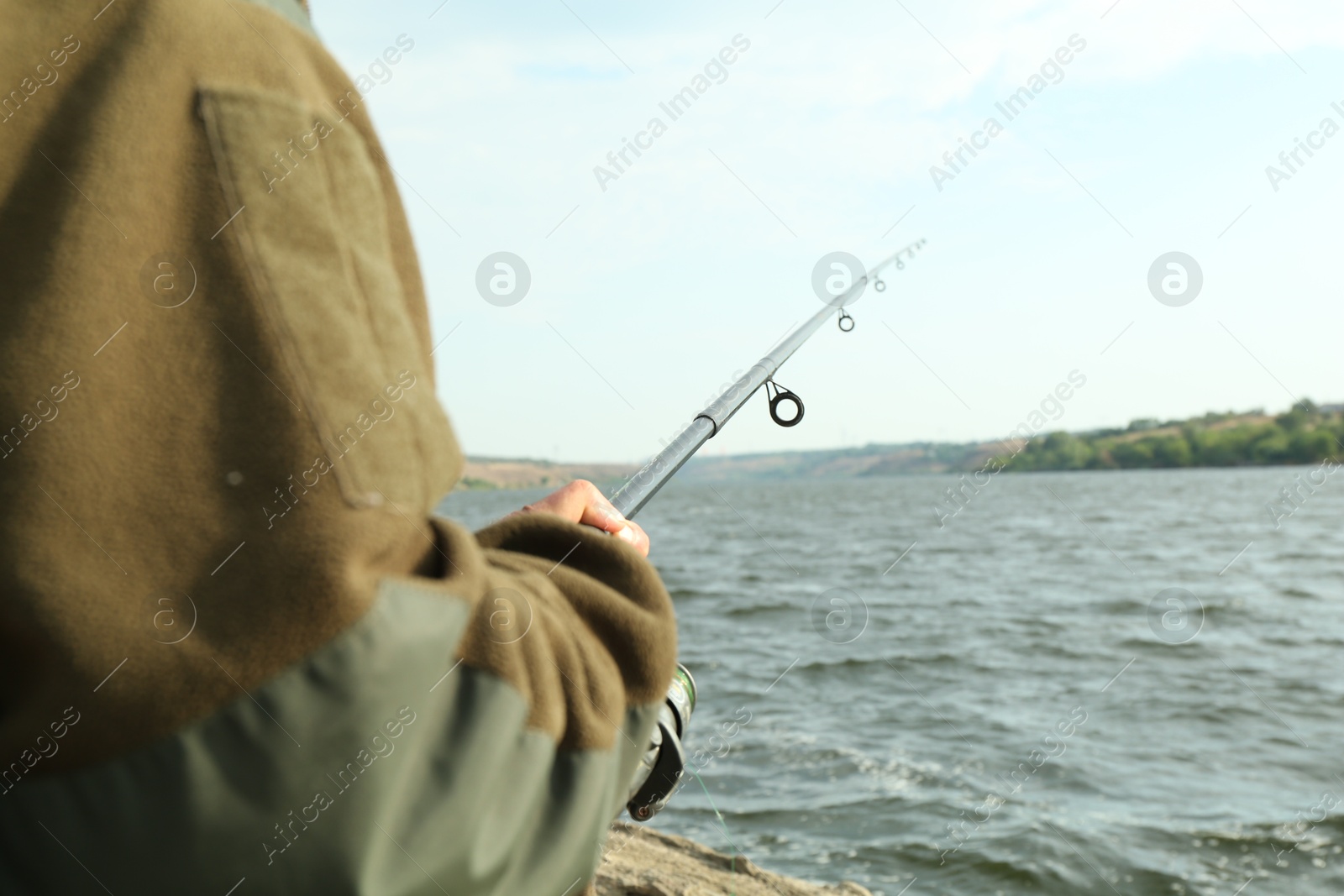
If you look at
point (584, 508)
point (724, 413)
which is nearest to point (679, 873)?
point (724, 413)

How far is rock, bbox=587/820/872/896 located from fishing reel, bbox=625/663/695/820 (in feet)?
10.4

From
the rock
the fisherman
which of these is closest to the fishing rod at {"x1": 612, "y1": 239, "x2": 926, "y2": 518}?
the fisherman

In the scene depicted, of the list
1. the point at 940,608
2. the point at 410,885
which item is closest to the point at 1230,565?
the point at 940,608

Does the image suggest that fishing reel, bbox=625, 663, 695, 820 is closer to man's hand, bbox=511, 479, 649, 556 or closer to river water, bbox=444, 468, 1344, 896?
man's hand, bbox=511, 479, 649, 556

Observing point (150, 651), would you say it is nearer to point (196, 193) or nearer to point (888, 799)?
point (196, 193)

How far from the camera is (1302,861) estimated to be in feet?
22.6

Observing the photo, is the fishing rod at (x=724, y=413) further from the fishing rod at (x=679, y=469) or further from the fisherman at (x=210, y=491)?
the fisherman at (x=210, y=491)

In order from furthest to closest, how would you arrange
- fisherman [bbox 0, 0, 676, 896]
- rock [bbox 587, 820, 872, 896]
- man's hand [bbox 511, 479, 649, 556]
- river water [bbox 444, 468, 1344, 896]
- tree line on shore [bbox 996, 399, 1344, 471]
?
tree line on shore [bbox 996, 399, 1344, 471] < river water [bbox 444, 468, 1344, 896] < rock [bbox 587, 820, 872, 896] < man's hand [bbox 511, 479, 649, 556] < fisherman [bbox 0, 0, 676, 896]

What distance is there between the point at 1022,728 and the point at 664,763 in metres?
9.06

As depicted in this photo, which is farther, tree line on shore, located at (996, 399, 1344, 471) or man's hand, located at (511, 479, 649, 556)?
tree line on shore, located at (996, 399, 1344, 471)

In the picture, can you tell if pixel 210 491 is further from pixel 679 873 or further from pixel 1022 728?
pixel 1022 728

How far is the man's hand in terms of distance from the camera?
150 centimetres

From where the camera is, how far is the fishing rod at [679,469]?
154cm

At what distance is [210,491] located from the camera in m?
0.89
